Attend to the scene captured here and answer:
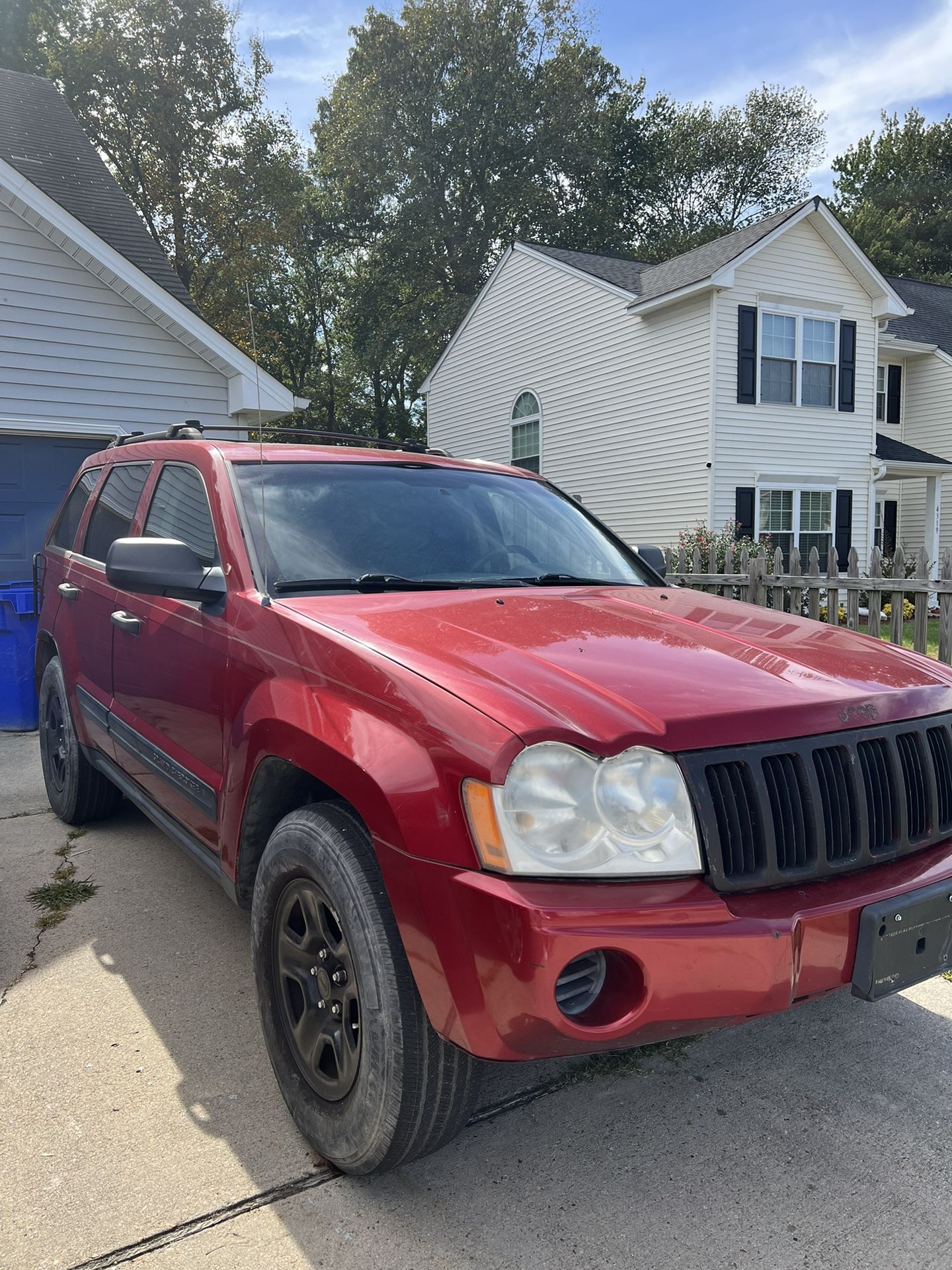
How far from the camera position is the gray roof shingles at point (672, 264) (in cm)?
1600

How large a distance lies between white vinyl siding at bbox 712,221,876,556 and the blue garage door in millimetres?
10961

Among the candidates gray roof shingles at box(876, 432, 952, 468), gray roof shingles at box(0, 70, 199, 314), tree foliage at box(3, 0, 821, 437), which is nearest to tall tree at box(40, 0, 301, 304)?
tree foliage at box(3, 0, 821, 437)

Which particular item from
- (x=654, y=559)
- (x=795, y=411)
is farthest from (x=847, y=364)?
(x=654, y=559)

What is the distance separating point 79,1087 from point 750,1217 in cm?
178

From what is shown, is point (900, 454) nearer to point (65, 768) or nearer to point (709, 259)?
point (709, 259)

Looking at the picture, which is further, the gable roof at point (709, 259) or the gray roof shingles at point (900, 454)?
the gray roof shingles at point (900, 454)

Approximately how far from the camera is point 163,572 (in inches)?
106

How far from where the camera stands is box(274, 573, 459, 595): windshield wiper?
2.65m

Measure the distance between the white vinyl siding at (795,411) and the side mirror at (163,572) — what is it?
14.6m

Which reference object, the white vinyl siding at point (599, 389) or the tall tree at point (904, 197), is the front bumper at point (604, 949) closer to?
the white vinyl siding at point (599, 389)

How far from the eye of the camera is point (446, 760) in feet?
5.93

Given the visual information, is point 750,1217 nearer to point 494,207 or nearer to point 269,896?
point 269,896

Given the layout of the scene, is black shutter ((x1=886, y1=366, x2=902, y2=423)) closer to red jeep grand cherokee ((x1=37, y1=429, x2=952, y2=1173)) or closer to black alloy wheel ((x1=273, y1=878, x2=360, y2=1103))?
red jeep grand cherokee ((x1=37, y1=429, x2=952, y2=1173))

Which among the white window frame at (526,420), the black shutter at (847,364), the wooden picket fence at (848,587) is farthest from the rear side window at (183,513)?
the white window frame at (526,420)
